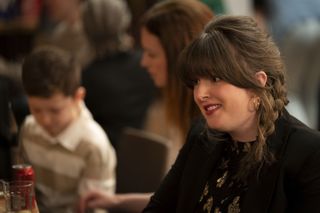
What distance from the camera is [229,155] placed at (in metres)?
1.76

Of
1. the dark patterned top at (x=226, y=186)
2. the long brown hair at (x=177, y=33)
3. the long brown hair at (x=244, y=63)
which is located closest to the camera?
the long brown hair at (x=244, y=63)

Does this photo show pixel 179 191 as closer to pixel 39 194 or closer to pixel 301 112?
pixel 39 194

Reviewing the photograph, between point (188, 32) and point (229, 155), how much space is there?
595 mm

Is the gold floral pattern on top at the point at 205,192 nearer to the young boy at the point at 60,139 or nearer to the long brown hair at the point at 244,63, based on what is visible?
the long brown hair at the point at 244,63

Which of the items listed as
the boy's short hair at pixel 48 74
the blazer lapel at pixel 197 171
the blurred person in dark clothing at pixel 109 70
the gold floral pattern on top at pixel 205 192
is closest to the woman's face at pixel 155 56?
the boy's short hair at pixel 48 74

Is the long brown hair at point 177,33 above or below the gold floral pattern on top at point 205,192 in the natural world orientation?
above

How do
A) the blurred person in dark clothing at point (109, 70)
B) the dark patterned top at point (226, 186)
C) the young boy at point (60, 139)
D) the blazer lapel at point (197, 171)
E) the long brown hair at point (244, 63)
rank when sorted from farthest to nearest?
the blurred person in dark clothing at point (109, 70) → the young boy at point (60, 139) → the blazer lapel at point (197, 171) → the dark patterned top at point (226, 186) → the long brown hair at point (244, 63)

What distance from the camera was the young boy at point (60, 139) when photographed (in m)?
2.35

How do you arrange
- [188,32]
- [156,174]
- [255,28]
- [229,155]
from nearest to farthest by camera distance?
[255,28], [229,155], [188,32], [156,174]

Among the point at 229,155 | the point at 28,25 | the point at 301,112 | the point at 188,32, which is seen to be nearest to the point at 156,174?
the point at 188,32

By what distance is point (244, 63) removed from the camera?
1.57 metres

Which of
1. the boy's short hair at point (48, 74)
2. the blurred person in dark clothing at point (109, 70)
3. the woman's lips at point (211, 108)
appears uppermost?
the woman's lips at point (211, 108)

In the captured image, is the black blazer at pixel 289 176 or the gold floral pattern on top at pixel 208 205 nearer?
the black blazer at pixel 289 176

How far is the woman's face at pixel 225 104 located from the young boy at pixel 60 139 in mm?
851
